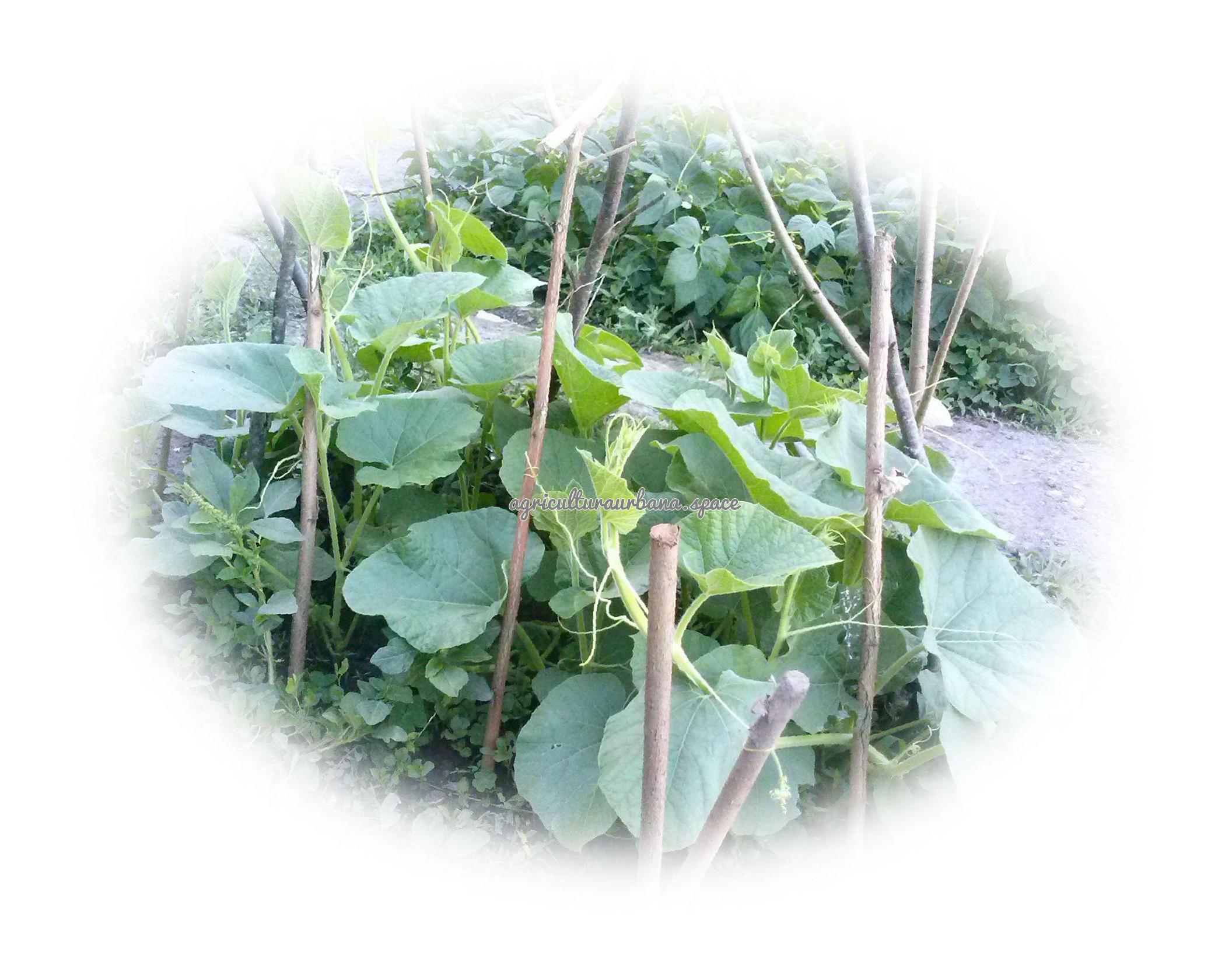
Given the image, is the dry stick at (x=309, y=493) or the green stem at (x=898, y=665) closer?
the green stem at (x=898, y=665)

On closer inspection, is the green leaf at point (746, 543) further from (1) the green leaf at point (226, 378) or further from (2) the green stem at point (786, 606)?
(1) the green leaf at point (226, 378)

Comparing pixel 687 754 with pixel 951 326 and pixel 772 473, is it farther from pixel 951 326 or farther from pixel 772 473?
pixel 951 326

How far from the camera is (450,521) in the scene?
1.28 metres

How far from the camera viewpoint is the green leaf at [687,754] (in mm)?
937

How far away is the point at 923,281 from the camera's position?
1249 millimetres

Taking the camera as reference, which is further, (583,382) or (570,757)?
(583,382)

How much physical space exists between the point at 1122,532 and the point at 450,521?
172 centimetres

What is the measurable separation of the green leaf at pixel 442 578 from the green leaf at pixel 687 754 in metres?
0.29

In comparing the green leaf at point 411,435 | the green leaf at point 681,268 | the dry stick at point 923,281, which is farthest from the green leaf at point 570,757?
the green leaf at point 681,268

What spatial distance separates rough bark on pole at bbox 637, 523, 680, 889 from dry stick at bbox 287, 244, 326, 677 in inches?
26.9

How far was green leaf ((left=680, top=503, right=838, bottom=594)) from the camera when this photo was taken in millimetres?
967

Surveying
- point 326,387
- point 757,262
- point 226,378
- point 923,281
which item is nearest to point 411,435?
point 326,387

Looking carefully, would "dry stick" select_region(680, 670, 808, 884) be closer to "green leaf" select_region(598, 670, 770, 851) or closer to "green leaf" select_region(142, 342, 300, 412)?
"green leaf" select_region(598, 670, 770, 851)

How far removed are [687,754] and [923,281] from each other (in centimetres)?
72
